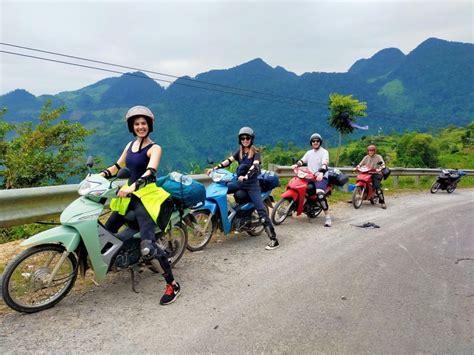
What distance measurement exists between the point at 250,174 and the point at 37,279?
3418 millimetres

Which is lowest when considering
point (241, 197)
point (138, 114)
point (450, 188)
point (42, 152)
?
Result: point (450, 188)

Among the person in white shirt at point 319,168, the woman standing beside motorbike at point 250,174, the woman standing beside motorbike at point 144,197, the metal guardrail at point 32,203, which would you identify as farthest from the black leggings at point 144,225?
the person in white shirt at point 319,168

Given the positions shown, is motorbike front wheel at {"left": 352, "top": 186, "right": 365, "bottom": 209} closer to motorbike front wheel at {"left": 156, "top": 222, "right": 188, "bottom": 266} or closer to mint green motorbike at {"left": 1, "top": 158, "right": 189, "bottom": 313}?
motorbike front wheel at {"left": 156, "top": 222, "right": 188, "bottom": 266}

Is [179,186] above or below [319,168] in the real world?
above

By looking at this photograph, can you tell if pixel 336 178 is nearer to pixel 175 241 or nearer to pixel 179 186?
pixel 175 241

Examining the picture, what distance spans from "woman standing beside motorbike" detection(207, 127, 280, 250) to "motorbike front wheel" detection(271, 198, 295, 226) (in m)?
1.47

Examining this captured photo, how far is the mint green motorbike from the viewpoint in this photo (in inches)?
129

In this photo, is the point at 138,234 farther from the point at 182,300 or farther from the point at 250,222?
the point at 250,222

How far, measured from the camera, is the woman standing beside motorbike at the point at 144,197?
12.4ft

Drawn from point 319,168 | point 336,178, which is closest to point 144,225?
point 319,168

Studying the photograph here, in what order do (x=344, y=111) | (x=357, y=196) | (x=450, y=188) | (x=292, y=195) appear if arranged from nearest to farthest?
(x=292, y=195)
(x=357, y=196)
(x=450, y=188)
(x=344, y=111)

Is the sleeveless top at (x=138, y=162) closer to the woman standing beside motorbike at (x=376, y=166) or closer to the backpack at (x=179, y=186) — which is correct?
the backpack at (x=179, y=186)

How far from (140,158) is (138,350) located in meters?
2.04

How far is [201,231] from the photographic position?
5543 mm
